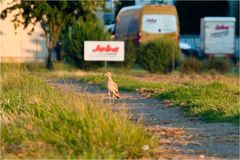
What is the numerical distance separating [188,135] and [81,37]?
22.8 meters

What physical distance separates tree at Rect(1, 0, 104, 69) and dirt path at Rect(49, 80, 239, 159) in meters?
19.1

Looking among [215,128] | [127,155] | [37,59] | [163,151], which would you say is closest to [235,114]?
[215,128]

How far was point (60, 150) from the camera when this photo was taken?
9.83 meters

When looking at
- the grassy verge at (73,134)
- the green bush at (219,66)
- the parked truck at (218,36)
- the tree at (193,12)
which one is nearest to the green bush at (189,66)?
the green bush at (219,66)

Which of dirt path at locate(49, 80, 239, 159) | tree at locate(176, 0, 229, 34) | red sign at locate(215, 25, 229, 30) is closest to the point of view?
dirt path at locate(49, 80, 239, 159)

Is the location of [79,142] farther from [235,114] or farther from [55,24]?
[55,24]

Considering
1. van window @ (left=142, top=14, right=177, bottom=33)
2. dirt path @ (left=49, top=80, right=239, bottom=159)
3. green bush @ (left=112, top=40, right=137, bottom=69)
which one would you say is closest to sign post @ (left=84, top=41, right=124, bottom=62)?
green bush @ (left=112, top=40, right=137, bottom=69)

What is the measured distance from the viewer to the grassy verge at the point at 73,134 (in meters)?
9.75

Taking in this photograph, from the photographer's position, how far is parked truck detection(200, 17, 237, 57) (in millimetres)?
46375

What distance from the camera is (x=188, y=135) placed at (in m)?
11.8

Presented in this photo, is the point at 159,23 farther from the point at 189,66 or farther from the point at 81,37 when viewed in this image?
the point at 81,37

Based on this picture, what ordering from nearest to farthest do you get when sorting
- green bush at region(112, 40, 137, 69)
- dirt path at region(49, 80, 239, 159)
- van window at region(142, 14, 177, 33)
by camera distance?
dirt path at region(49, 80, 239, 159) < green bush at region(112, 40, 137, 69) < van window at region(142, 14, 177, 33)

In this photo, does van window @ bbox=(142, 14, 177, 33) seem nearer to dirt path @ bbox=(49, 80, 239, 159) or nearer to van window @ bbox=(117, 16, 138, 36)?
van window @ bbox=(117, 16, 138, 36)

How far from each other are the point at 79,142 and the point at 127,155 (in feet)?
1.88
